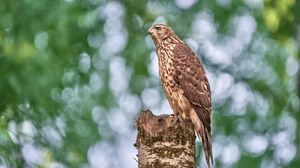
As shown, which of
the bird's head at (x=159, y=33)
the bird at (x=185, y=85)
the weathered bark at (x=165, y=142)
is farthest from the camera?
the bird's head at (x=159, y=33)

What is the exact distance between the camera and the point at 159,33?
976 cm

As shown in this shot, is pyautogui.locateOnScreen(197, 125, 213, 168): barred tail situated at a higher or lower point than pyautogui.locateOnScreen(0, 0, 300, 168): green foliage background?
lower

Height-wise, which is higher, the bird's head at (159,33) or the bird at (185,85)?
the bird's head at (159,33)

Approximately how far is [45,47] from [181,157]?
23.8ft

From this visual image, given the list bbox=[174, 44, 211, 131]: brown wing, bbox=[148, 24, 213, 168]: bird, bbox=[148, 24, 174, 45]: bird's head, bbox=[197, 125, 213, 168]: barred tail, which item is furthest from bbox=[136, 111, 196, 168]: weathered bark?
bbox=[148, 24, 174, 45]: bird's head

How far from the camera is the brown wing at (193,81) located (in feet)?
30.1

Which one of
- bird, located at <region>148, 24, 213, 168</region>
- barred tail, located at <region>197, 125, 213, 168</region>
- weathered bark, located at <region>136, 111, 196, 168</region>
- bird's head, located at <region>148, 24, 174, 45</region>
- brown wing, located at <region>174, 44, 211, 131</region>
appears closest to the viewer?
weathered bark, located at <region>136, 111, 196, 168</region>

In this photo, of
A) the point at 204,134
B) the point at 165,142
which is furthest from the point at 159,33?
the point at 165,142

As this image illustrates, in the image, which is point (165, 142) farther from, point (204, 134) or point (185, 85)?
point (185, 85)

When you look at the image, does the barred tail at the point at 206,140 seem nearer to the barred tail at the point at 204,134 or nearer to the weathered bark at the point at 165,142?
the barred tail at the point at 204,134

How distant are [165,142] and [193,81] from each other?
228 cm

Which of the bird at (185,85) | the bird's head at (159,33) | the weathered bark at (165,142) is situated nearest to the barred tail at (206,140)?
the bird at (185,85)

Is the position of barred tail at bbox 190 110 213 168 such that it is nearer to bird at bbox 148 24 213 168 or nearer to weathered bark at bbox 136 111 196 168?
bird at bbox 148 24 213 168

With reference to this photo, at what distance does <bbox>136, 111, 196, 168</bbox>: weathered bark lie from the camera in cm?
693
